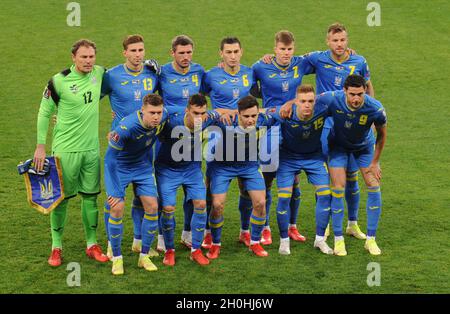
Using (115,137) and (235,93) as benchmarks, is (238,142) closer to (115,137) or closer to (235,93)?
(235,93)

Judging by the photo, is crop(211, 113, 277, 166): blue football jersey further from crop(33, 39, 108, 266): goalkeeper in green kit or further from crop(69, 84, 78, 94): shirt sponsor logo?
crop(69, 84, 78, 94): shirt sponsor logo

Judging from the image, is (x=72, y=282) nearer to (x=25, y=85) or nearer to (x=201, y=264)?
(x=201, y=264)

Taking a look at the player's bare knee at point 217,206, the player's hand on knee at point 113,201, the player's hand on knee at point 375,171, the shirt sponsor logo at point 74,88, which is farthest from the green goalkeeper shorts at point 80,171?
the player's hand on knee at point 375,171

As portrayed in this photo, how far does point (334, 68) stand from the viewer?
34.8 ft

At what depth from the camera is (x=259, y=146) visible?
33.4 feet

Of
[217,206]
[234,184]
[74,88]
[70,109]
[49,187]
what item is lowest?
[234,184]

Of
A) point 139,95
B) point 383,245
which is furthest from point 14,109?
point 383,245

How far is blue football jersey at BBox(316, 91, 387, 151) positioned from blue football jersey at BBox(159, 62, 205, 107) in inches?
57.1

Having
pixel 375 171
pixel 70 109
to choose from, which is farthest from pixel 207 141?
pixel 375 171

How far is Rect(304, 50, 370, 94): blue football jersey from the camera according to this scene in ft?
34.8

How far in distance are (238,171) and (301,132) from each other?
2.71 feet

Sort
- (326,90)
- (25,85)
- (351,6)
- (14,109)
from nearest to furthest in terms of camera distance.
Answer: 1. (326,90)
2. (14,109)
3. (25,85)
4. (351,6)

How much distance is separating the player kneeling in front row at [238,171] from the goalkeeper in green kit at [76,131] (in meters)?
1.29

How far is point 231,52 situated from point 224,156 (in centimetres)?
122
